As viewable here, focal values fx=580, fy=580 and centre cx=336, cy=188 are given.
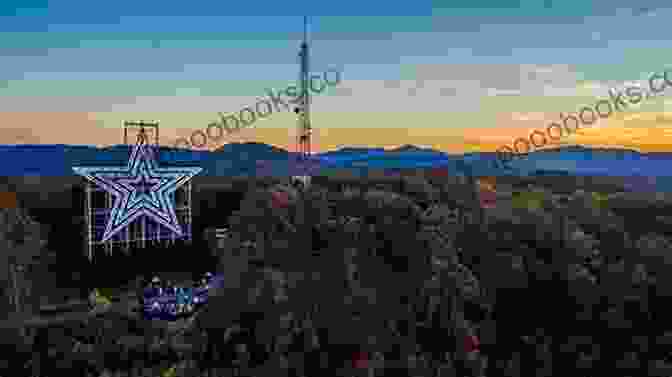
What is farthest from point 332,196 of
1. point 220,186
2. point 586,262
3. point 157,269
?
point 220,186

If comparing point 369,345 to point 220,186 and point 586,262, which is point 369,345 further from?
point 220,186

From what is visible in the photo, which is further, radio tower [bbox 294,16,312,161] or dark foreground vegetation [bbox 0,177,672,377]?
radio tower [bbox 294,16,312,161]

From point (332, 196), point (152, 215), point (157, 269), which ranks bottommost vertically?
point (157, 269)

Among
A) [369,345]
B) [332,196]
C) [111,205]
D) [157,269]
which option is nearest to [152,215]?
[111,205]

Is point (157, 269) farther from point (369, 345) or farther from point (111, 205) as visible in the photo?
point (369, 345)

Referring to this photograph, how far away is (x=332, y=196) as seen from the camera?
395 cm

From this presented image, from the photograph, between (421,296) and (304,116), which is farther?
(304,116)

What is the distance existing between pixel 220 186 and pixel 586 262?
23.7 metres

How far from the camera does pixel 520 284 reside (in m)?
3.50

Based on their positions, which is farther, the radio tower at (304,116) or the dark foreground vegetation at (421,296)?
the radio tower at (304,116)

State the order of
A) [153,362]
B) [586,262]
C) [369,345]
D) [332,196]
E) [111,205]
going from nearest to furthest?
[369,345] → [586,262] → [332,196] → [153,362] → [111,205]

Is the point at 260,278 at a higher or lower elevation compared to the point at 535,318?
higher

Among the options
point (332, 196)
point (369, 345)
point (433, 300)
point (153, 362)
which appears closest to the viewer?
point (369, 345)

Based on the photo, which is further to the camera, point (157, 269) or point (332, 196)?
point (157, 269)
